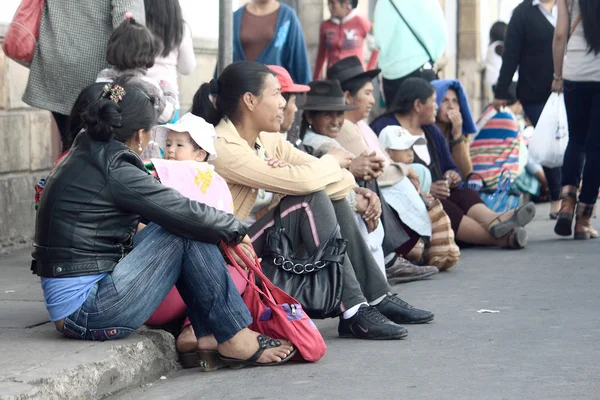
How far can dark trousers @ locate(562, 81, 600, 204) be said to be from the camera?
8.94 metres

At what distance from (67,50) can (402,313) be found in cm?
235

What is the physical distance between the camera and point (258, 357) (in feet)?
15.9

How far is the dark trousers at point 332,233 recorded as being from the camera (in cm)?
552

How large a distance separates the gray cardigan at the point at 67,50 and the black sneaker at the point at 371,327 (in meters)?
2.14

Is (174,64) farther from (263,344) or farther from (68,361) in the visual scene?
(68,361)

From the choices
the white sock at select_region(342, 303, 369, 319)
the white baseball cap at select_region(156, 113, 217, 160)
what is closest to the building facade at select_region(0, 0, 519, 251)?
the white baseball cap at select_region(156, 113, 217, 160)

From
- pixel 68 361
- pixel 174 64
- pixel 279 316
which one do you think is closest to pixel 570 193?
pixel 174 64

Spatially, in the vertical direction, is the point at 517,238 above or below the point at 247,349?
below

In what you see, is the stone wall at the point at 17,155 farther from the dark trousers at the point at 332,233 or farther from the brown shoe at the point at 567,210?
the brown shoe at the point at 567,210

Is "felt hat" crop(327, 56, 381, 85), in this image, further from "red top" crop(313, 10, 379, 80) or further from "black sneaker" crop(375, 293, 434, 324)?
"red top" crop(313, 10, 379, 80)

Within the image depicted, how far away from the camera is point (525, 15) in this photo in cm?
1031

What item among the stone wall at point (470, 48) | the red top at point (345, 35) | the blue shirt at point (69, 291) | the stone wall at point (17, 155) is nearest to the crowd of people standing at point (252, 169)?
the blue shirt at point (69, 291)

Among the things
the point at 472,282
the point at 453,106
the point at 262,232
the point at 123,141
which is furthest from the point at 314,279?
the point at 453,106

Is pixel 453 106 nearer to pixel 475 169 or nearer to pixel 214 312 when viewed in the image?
pixel 475 169
